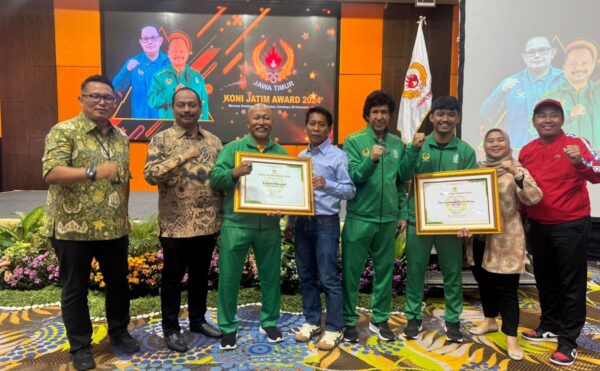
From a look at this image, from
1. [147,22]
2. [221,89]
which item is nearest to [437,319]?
[221,89]

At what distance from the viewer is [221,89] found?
8555 mm

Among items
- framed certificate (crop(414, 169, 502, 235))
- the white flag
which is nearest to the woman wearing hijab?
framed certificate (crop(414, 169, 502, 235))

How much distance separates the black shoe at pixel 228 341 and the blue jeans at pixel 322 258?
2.07 ft

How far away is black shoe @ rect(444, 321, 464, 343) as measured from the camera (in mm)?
2858

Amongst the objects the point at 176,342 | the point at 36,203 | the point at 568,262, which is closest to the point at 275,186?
the point at 176,342

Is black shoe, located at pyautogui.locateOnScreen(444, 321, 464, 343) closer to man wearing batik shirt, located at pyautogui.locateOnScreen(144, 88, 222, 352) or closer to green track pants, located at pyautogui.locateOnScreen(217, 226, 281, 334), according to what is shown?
green track pants, located at pyautogui.locateOnScreen(217, 226, 281, 334)

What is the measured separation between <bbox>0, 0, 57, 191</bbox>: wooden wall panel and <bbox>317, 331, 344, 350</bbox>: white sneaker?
8562mm

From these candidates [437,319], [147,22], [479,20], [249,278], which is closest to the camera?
[437,319]

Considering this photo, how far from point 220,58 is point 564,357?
8.01 metres

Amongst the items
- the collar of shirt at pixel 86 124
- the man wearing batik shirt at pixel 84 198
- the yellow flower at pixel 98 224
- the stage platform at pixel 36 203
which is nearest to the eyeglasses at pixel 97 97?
the man wearing batik shirt at pixel 84 198

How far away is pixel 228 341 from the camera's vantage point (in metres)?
2.71

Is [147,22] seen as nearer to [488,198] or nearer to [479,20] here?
[479,20]

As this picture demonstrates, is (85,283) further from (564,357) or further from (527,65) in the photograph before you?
(527,65)

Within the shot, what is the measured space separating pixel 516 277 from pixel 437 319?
919mm
